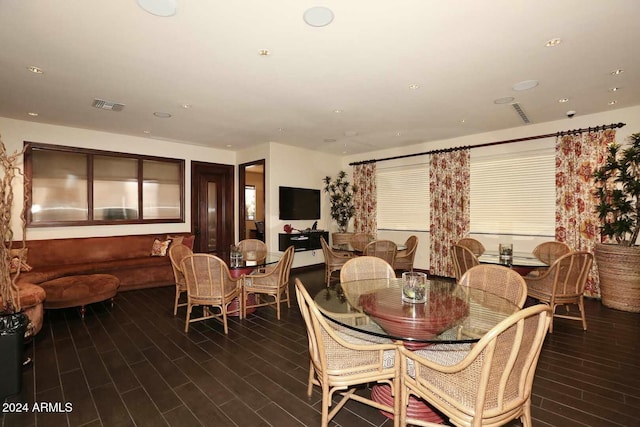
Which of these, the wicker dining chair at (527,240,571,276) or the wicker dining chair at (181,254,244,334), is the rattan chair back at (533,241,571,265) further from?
the wicker dining chair at (181,254,244,334)

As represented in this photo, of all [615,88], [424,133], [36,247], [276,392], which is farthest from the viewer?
[424,133]

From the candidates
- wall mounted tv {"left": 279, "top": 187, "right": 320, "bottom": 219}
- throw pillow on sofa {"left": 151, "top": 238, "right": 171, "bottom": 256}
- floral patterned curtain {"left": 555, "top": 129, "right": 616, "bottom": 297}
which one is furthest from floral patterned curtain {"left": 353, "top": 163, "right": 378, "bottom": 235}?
throw pillow on sofa {"left": 151, "top": 238, "right": 171, "bottom": 256}

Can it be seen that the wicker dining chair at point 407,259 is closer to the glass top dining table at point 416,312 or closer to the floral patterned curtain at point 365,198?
the floral patterned curtain at point 365,198

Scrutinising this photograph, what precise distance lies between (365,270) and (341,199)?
16.0 feet

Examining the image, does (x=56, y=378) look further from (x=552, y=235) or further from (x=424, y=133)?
(x=552, y=235)

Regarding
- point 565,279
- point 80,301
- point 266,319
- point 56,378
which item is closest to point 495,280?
point 565,279

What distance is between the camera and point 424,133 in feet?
19.1

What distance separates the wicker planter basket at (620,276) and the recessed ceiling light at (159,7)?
597 cm

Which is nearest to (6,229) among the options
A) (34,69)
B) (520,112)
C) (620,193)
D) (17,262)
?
(17,262)

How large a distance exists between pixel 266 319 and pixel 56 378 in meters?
2.06

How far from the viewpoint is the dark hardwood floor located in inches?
80.4

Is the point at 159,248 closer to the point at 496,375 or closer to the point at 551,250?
the point at 496,375

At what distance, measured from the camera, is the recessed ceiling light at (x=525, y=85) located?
Result: 3555 millimetres

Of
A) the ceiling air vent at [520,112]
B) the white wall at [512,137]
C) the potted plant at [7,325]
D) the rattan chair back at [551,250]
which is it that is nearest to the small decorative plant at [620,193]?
the white wall at [512,137]
